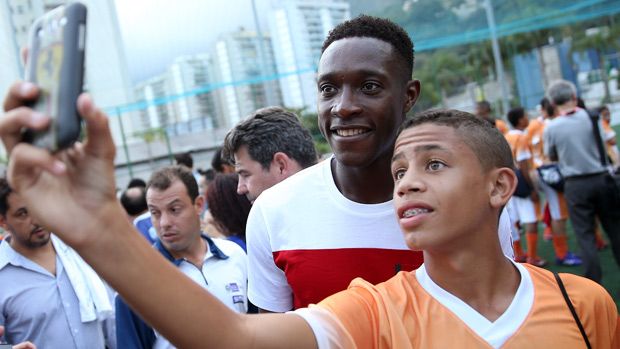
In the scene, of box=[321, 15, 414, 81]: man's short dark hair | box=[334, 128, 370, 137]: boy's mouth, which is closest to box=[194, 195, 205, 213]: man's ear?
box=[321, 15, 414, 81]: man's short dark hair

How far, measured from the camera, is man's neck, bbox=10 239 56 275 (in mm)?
3205

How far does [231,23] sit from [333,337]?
18600mm

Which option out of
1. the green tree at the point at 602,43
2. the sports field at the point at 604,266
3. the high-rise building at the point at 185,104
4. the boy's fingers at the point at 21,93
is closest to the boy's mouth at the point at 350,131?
the boy's fingers at the point at 21,93

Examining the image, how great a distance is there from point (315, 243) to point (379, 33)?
754 mm

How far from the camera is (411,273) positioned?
1.67 m

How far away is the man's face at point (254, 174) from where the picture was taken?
9.39 feet

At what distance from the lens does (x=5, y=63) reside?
17.8 meters

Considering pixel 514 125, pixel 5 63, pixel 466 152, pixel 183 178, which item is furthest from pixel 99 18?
pixel 466 152

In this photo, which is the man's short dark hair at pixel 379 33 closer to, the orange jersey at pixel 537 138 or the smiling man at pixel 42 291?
the smiling man at pixel 42 291

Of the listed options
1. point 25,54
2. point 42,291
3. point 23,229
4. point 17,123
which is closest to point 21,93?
point 17,123

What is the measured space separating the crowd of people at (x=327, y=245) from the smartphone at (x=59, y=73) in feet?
0.08

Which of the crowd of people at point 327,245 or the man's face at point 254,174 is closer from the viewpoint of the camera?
the crowd of people at point 327,245

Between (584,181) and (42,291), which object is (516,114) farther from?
(42,291)

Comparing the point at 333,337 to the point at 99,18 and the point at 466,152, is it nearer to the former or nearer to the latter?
the point at 466,152
